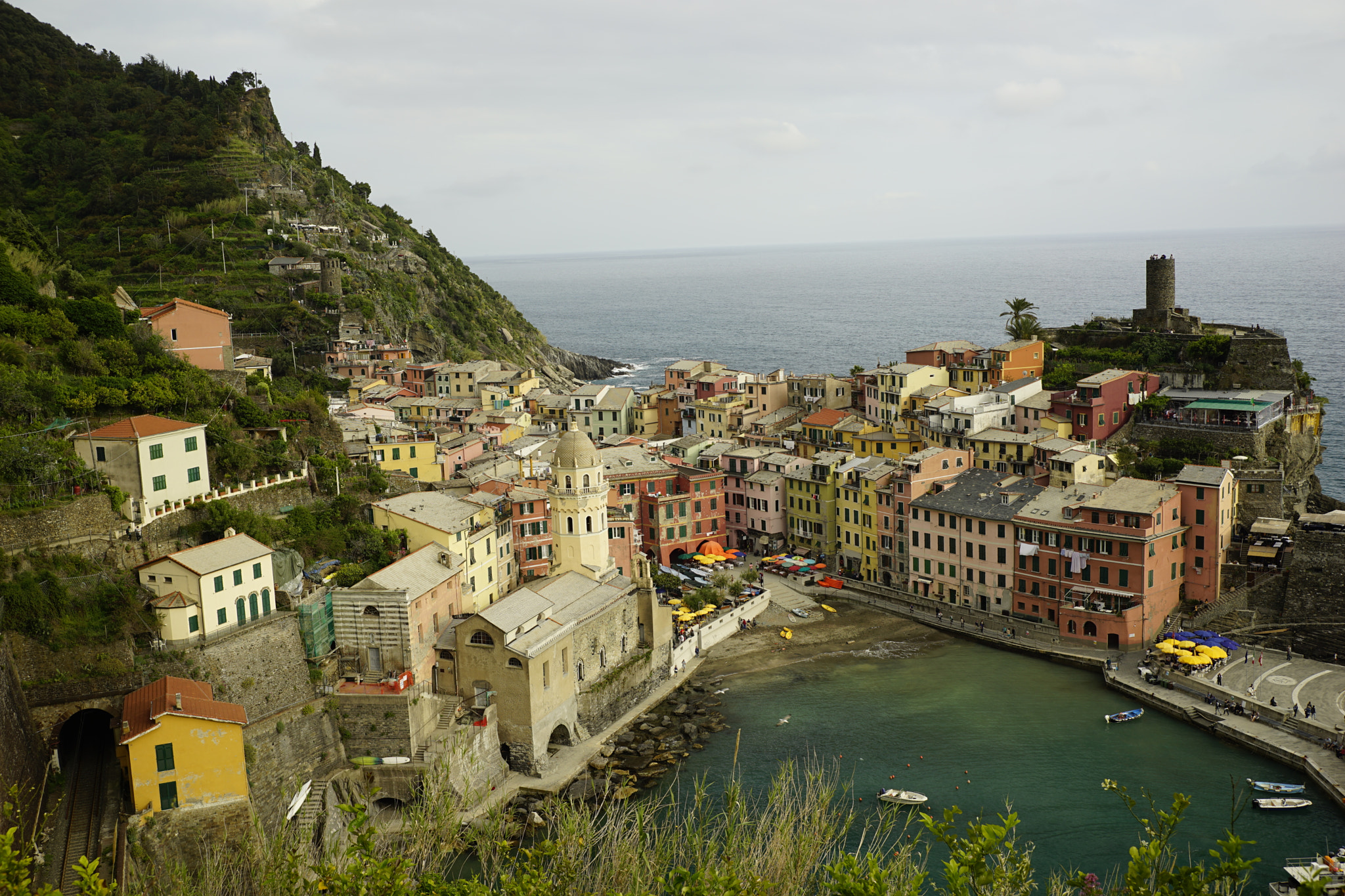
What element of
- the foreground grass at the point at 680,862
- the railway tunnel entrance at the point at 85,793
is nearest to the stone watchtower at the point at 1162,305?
the foreground grass at the point at 680,862

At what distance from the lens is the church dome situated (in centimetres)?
4734

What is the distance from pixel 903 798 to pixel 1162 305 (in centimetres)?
5170

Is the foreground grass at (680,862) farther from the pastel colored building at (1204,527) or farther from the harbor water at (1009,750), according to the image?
the pastel colored building at (1204,527)

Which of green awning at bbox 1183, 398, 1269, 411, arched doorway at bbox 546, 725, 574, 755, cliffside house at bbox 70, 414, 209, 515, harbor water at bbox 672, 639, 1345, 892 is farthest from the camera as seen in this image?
green awning at bbox 1183, 398, 1269, 411

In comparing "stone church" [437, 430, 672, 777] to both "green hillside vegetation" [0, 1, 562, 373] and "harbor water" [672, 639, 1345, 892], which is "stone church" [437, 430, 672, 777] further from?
"green hillside vegetation" [0, 1, 562, 373]

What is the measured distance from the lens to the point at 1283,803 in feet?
116

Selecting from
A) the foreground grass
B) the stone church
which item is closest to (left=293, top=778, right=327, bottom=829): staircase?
the foreground grass

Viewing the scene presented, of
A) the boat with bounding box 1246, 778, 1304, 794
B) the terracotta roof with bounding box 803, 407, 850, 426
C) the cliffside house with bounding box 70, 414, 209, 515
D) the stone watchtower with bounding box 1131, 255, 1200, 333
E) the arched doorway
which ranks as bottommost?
the boat with bounding box 1246, 778, 1304, 794

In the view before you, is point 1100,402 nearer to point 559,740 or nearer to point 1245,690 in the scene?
point 1245,690

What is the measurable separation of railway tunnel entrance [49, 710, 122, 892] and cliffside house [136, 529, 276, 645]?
3437 millimetres

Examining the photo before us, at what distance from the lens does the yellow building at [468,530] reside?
43156mm

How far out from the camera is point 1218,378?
66.5 m

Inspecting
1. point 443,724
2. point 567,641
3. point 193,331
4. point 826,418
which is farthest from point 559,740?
point 826,418

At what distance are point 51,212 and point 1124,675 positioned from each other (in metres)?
86.5
